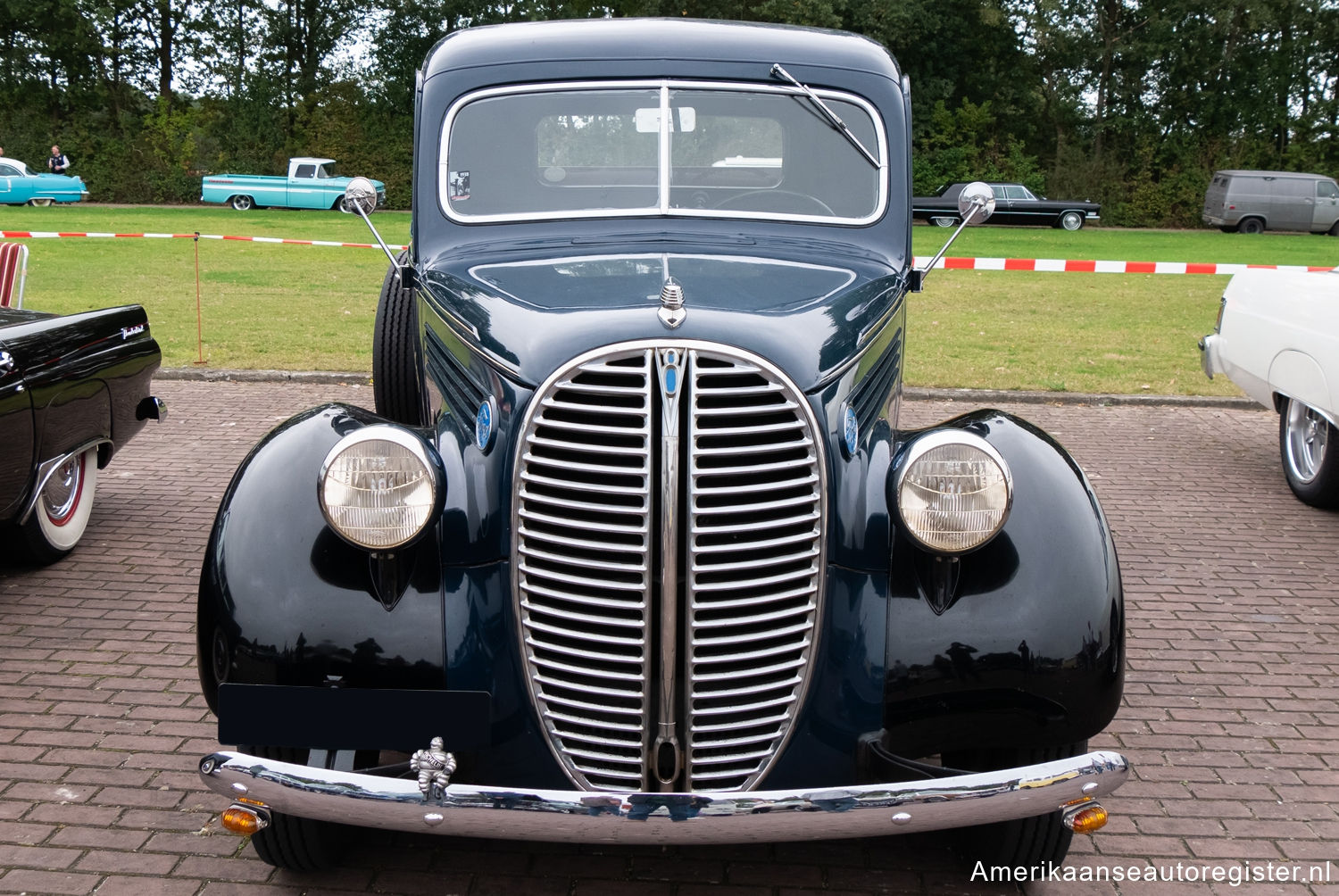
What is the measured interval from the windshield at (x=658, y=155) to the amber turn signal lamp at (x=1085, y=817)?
6.68 feet

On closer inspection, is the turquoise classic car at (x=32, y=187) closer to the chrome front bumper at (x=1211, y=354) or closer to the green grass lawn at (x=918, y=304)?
the green grass lawn at (x=918, y=304)

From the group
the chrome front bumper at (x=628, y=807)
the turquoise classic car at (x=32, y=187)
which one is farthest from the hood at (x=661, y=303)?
the turquoise classic car at (x=32, y=187)

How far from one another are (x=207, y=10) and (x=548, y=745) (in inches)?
1755

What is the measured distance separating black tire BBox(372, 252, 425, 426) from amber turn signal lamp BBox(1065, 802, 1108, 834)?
3509mm

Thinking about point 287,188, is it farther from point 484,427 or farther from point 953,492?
point 953,492

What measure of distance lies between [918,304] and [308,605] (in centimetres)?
1339

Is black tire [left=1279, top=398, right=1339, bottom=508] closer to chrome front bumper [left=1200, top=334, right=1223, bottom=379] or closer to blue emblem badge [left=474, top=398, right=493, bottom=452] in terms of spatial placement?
chrome front bumper [left=1200, top=334, right=1223, bottom=379]

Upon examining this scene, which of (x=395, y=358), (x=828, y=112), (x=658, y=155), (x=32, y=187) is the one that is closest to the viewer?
(x=658, y=155)

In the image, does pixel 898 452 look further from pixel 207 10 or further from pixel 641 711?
pixel 207 10

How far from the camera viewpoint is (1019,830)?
3061mm

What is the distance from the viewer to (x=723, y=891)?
312 cm

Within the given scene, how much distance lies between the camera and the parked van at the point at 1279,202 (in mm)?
33375

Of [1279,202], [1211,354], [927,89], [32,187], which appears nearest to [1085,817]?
[1211,354]

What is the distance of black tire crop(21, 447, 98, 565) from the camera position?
5383 millimetres
